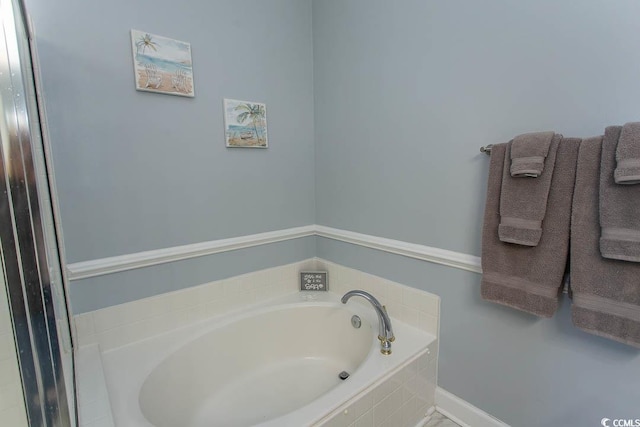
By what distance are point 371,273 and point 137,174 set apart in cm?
142

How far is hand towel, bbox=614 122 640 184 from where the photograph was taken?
0.89m

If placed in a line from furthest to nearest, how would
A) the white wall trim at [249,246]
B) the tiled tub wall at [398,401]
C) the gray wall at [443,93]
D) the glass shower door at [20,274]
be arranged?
the white wall trim at [249,246], the tiled tub wall at [398,401], the gray wall at [443,93], the glass shower door at [20,274]

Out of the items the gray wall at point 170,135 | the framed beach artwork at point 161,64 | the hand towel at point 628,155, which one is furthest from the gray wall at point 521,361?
the framed beach artwork at point 161,64

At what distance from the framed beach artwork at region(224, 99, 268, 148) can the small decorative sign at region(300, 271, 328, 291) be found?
94cm

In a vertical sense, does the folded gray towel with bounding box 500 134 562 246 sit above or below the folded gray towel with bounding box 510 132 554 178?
below

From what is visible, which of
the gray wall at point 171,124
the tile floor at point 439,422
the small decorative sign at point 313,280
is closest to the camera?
the gray wall at point 171,124

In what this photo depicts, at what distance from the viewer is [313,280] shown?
2135 millimetres

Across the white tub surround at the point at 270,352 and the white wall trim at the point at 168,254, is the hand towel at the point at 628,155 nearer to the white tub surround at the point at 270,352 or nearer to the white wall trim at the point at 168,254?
the white tub surround at the point at 270,352

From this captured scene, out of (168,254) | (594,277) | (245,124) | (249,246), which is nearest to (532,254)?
(594,277)

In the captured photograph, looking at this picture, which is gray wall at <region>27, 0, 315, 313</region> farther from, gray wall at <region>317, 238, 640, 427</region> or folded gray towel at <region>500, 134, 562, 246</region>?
folded gray towel at <region>500, 134, 562, 246</region>

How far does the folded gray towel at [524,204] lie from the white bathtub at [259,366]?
2.43 feet

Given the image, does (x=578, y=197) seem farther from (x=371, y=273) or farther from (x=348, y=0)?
(x=348, y=0)

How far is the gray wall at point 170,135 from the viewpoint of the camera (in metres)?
1.29

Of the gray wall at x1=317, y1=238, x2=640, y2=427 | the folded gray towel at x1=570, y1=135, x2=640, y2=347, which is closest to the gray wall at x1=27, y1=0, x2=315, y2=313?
the gray wall at x1=317, y1=238, x2=640, y2=427
